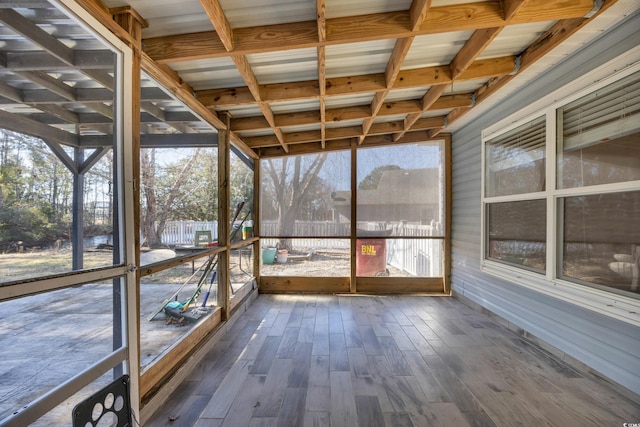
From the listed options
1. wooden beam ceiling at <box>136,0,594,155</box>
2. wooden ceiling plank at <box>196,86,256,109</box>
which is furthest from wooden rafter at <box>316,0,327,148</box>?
wooden ceiling plank at <box>196,86,256,109</box>

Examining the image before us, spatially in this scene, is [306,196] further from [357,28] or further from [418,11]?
[418,11]

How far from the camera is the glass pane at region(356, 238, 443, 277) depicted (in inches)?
177

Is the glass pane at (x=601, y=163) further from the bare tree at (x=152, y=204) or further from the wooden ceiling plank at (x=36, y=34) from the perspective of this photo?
the wooden ceiling plank at (x=36, y=34)

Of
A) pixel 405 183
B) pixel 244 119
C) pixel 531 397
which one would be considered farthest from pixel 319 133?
pixel 531 397

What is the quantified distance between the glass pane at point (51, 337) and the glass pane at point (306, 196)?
302 cm

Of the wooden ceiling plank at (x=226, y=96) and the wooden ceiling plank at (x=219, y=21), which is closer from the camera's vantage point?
the wooden ceiling plank at (x=219, y=21)

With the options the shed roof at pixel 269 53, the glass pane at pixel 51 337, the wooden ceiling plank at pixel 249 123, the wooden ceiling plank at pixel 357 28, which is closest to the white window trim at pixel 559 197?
the shed roof at pixel 269 53

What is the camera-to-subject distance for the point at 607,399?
193cm

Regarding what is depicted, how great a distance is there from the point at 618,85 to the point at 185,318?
4.01 m

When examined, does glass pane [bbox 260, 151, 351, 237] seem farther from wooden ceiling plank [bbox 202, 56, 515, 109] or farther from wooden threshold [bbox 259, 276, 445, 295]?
wooden ceiling plank [bbox 202, 56, 515, 109]

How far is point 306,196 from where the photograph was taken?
4.56 m

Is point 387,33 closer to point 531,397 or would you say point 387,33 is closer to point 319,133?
point 319,133

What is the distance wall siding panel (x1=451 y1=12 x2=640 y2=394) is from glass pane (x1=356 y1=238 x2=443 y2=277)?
0.97ft

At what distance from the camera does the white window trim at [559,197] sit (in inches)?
74.4
